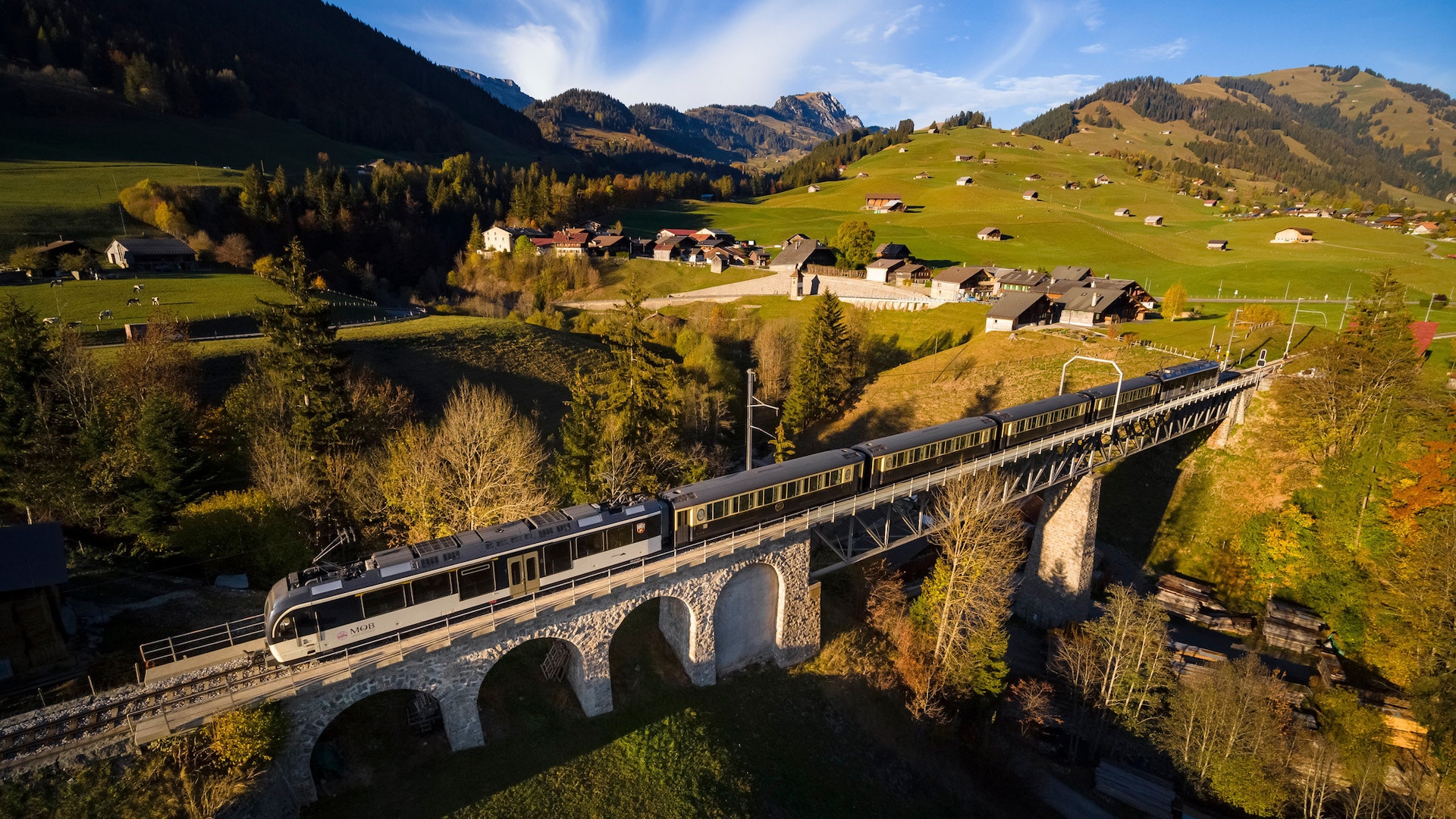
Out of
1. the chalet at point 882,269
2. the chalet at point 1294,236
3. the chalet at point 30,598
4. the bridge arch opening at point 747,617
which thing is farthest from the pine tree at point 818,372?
the chalet at point 1294,236

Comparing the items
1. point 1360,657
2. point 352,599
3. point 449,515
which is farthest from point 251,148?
point 1360,657

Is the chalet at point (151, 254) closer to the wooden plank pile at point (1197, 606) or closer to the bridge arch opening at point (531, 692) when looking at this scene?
the bridge arch opening at point (531, 692)

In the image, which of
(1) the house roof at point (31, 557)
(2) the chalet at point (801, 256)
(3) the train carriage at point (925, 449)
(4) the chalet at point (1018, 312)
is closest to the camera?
(1) the house roof at point (31, 557)

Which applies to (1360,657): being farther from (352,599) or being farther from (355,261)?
(355,261)

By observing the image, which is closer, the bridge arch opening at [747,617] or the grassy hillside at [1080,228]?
the bridge arch opening at [747,617]

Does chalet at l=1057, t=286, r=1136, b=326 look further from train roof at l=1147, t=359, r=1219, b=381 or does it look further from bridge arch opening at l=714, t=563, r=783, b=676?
bridge arch opening at l=714, t=563, r=783, b=676

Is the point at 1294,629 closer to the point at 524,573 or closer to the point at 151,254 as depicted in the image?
the point at 524,573
